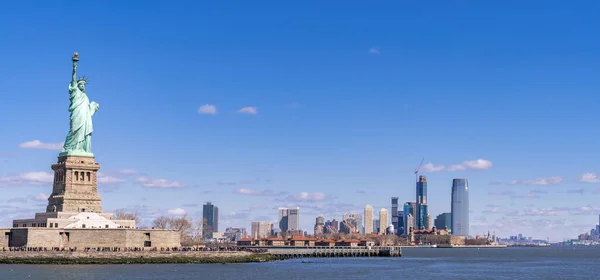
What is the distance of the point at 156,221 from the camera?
560 feet

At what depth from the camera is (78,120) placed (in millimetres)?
117062

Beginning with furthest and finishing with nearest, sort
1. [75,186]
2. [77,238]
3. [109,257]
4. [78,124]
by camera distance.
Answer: [78,124]
[75,186]
[77,238]
[109,257]

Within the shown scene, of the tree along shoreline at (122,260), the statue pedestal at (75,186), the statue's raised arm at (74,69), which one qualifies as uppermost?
the statue's raised arm at (74,69)

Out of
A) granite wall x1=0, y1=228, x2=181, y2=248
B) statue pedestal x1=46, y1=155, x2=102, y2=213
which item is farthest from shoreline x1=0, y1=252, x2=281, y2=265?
statue pedestal x1=46, y1=155, x2=102, y2=213

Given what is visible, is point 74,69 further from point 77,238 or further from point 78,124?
point 77,238

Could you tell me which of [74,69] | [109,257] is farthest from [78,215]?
[74,69]

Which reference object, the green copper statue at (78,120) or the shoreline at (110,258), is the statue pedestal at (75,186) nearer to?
the green copper statue at (78,120)

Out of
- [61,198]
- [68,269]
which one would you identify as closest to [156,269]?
[68,269]

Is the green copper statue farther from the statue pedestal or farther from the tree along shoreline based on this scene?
the tree along shoreline

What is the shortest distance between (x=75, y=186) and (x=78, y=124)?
836 cm

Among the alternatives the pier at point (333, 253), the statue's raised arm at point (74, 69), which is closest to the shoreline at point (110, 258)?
the statue's raised arm at point (74, 69)

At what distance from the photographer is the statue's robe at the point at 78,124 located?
11650 cm

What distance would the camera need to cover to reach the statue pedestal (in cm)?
11325

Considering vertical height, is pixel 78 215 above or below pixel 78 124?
below
